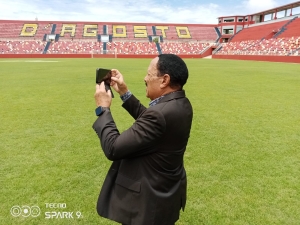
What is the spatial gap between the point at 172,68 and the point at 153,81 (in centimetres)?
16

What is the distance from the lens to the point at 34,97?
8.95m

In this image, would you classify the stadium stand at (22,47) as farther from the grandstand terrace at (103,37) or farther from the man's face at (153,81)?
the man's face at (153,81)

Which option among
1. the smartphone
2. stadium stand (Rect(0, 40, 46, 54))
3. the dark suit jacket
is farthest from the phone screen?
stadium stand (Rect(0, 40, 46, 54))

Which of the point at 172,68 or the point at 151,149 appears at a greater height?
the point at 172,68

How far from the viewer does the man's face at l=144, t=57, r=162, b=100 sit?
1.64 meters

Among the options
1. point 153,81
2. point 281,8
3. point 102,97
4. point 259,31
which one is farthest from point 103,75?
point 281,8

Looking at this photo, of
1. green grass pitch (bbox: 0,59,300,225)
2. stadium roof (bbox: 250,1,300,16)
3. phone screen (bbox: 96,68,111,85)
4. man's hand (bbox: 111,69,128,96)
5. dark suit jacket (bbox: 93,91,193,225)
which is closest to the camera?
dark suit jacket (bbox: 93,91,193,225)

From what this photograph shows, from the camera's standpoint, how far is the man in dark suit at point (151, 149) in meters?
1.51

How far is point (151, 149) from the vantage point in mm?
1565

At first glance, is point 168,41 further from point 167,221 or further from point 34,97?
point 167,221

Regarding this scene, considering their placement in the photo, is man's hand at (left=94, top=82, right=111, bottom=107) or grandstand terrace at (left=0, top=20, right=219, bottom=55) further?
grandstand terrace at (left=0, top=20, right=219, bottom=55)

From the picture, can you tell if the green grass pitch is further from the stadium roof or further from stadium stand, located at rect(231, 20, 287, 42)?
the stadium roof

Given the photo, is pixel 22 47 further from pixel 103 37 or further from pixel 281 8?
pixel 281 8

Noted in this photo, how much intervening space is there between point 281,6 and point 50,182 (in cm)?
5409
